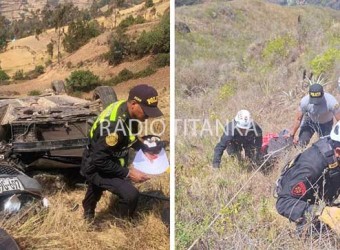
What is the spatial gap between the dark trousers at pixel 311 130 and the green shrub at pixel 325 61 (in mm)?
320

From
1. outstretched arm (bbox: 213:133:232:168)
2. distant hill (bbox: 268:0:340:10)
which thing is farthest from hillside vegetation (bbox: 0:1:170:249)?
distant hill (bbox: 268:0:340:10)

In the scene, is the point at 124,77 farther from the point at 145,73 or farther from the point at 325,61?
the point at 325,61

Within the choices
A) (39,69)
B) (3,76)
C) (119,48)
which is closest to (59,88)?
(119,48)

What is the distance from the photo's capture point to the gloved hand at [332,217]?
3.61m

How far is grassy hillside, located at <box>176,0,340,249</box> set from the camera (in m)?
3.72

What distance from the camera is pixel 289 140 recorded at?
12.6ft

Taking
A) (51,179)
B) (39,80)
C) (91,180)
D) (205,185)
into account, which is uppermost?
(205,185)

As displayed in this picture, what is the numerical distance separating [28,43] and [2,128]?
98.9ft

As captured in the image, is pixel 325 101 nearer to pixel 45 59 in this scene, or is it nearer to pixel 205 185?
pixel 205 185

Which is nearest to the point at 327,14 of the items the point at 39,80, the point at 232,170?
the point at 232,170

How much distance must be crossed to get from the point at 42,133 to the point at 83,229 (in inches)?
53.9

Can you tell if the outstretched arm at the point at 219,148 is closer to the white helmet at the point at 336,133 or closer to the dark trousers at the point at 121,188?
the white helmet at the point at 336,133

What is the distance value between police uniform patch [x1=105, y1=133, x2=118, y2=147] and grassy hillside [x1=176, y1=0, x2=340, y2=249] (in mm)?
853

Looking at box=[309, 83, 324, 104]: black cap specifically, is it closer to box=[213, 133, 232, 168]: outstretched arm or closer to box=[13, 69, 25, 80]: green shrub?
box=[213, 133, 232, 168]: outstretched arm
